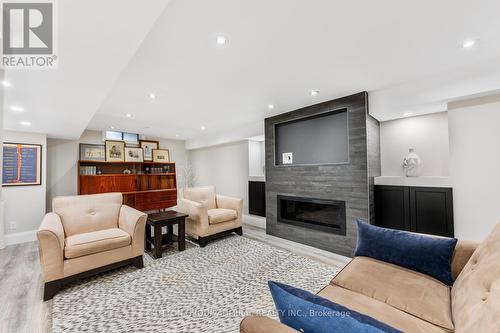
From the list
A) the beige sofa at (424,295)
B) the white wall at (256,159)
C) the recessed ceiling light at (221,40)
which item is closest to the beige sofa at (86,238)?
the recessed ceiling light at (221,40)

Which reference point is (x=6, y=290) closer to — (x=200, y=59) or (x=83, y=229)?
(x=83, y=229)

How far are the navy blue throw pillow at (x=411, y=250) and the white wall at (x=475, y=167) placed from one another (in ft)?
4.59

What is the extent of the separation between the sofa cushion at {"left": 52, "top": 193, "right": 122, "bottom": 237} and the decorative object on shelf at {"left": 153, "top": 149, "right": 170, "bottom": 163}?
3.16m

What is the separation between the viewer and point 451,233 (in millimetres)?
2643

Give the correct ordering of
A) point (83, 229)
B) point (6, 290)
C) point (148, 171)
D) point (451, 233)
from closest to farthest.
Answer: point (6, 290) → point (451, 233) → point (83, 229) → point (148, 171)

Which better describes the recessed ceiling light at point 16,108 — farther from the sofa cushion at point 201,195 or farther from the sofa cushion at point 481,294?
the sofa cushion at point 481,294

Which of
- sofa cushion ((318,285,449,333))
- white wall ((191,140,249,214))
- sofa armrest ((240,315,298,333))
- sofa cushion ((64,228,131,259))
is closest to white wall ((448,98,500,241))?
sofa cushion ((318,285,449,333))

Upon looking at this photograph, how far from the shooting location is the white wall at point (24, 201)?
3.85m

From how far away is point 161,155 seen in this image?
252 inches

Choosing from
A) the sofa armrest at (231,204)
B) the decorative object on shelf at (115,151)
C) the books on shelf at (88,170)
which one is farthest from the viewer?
the decorative object on shelf at (115,151)

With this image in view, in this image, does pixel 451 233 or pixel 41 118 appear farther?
pixel 41 118

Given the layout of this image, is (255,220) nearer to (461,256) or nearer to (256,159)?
(256,159)

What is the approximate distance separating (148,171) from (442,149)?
6.44 metres

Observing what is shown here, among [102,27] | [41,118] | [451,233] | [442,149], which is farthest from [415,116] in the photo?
[41,118]
